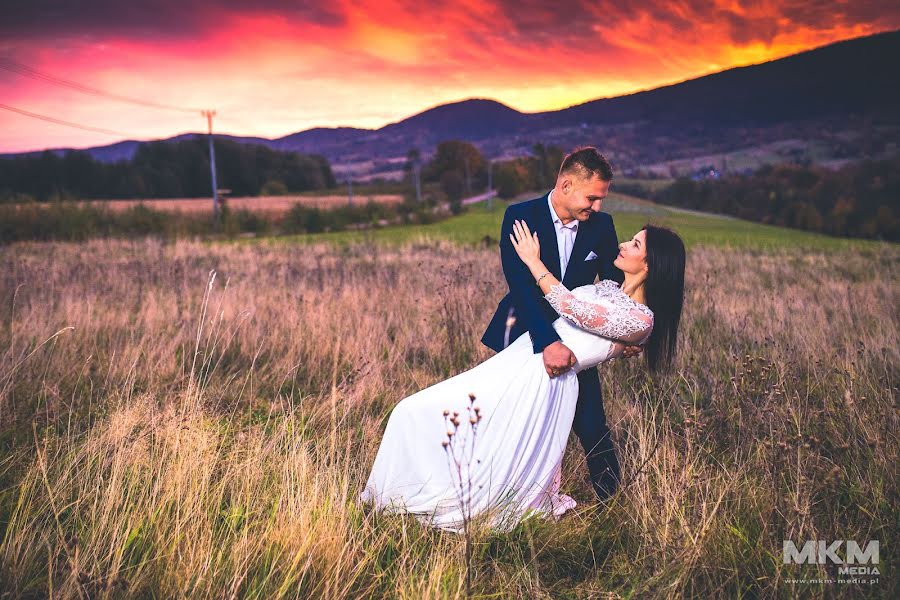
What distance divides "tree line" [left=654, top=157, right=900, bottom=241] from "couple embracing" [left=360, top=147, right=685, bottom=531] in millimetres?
51706

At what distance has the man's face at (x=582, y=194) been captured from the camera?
2.66 metres

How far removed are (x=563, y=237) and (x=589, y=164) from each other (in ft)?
1.55

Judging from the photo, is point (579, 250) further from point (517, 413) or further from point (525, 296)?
point (517, 413)

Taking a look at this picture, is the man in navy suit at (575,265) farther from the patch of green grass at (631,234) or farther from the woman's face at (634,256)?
the patch of green grass at (631,234)

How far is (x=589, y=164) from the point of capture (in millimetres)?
2650

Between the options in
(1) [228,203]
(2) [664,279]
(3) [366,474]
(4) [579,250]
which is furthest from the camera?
(1) [228,203]

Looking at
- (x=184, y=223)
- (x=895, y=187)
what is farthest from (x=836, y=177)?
(x=184, y=223)

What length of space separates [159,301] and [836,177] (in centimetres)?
7719

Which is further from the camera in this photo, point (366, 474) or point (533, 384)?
point (366, 474)

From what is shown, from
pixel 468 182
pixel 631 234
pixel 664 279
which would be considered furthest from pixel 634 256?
pixel 468 182

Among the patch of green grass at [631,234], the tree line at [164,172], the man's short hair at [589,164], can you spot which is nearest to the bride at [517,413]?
the man's short hair at [589,164]

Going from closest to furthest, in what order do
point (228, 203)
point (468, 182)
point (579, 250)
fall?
point (579, 250)
point (228, 203)
point (468, 182)

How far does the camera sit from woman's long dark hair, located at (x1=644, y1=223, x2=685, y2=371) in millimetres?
2736

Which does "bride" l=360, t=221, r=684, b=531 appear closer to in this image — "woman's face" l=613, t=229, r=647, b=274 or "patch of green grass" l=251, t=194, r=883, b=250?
"woman's face" l=613, t=229, r=647, b=274
